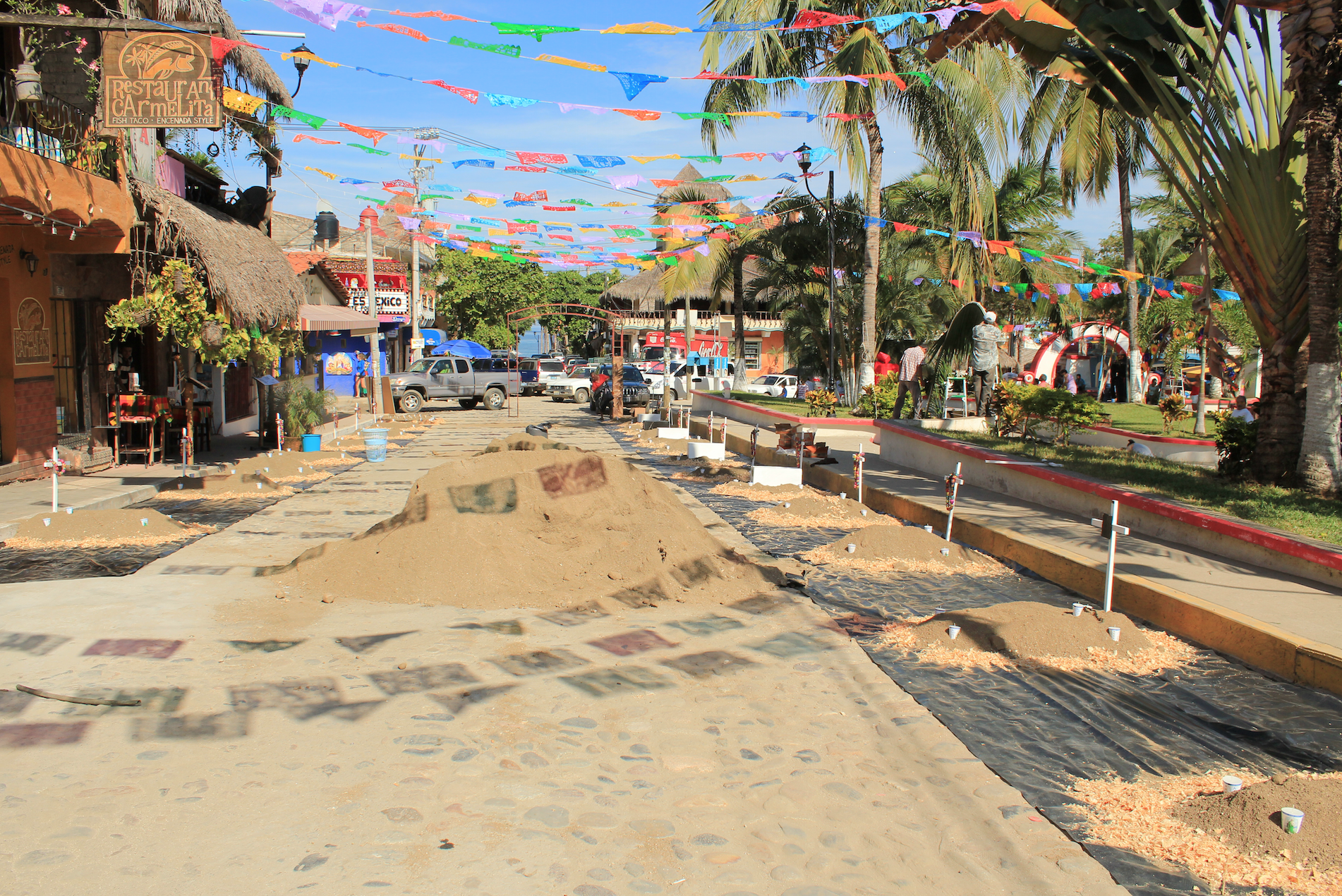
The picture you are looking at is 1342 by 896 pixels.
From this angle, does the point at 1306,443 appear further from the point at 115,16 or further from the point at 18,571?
the point at 115,16

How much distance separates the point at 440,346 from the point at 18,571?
123 feet

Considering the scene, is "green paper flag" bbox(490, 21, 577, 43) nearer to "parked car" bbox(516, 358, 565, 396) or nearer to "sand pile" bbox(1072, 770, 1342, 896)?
"sand pile" bbox(1072, 770, 1342, 896)

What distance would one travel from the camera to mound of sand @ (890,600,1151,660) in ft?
21.1

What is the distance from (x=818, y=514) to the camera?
12.4 m

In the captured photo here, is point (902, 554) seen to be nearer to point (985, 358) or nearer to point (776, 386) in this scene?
point (985, 358)

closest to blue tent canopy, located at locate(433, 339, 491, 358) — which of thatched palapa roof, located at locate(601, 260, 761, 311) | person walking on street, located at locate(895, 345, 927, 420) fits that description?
thatched palapa roof, located at locate(601, 260, 761, 311)

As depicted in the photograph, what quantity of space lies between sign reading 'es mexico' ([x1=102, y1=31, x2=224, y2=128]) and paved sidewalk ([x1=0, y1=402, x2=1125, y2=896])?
24.9 ft

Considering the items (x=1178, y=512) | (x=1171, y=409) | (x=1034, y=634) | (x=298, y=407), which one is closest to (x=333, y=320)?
(x=298, y=407)

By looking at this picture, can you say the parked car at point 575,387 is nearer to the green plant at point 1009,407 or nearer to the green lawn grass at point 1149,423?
the green lawn grass at point 1149,423

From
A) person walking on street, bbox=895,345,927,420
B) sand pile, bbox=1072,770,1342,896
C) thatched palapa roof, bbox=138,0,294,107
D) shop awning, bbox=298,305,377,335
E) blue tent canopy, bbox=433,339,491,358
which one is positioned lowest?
sand pile, bbox=1072,770,1342,896

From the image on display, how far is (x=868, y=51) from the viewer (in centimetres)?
1980

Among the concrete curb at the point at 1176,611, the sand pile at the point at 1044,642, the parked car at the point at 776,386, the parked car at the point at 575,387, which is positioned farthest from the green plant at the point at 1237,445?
the parked car at the point at 575,387

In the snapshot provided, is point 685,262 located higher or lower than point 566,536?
higher

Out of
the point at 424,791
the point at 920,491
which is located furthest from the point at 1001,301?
the point at 424,791
